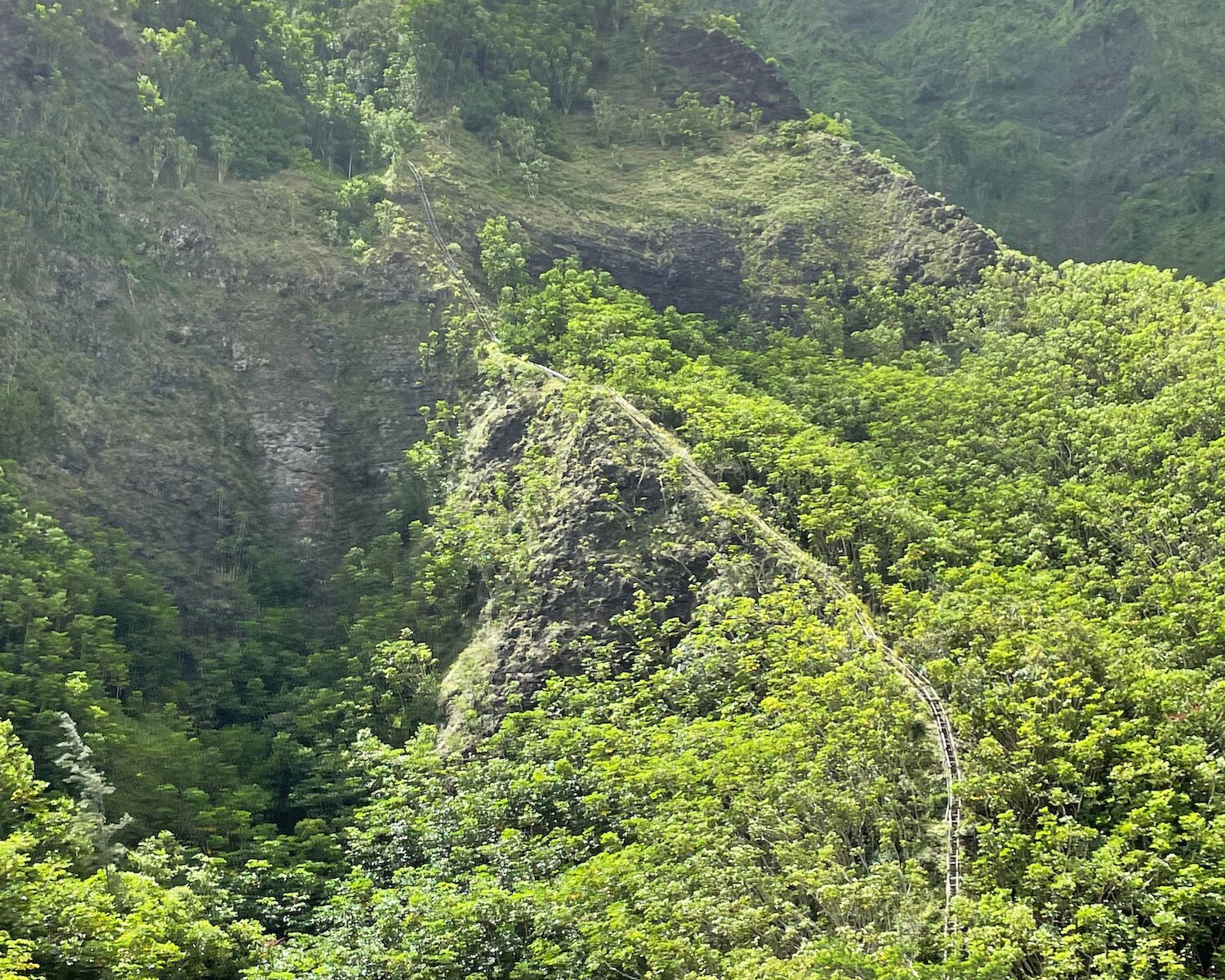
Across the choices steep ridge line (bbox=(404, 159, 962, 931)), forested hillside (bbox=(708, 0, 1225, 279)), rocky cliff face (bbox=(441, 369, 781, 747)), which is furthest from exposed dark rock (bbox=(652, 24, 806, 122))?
rocky cliff face (bbox=(441, 369, 781, 747))

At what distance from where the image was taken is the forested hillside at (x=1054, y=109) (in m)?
49.5

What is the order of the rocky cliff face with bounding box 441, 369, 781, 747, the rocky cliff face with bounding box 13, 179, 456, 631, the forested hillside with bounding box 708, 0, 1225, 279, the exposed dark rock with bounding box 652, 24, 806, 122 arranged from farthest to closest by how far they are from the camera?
1. the forested hillside with bounding box 708, 0, 1225, 279
2. the exposed dark rock with bounding box 652, 24, 806, 122
3. the rocky cliff face with bounding box 13, 179, 456, 631
4. the rocky cliff face with bounding box 441, 369, 781, 747

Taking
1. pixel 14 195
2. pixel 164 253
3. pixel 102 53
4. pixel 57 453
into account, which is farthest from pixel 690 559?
pixel 102 53

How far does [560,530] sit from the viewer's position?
2730 cm

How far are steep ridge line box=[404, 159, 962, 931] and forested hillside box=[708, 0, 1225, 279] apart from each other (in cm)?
2626

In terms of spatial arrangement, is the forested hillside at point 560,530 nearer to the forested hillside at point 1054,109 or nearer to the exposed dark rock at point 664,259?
the exposed dark rock at point 664,259

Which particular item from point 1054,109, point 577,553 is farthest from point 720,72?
point 577,553

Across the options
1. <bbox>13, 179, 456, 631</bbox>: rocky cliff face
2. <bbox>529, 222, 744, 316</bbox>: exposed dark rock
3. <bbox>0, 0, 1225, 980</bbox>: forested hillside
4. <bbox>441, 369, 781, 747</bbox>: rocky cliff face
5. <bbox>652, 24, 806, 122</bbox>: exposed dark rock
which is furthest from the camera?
<bbox>652, 24, 806, 122</bbox>: exposed dark rock

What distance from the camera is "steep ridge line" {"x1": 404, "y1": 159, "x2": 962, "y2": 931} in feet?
57.0

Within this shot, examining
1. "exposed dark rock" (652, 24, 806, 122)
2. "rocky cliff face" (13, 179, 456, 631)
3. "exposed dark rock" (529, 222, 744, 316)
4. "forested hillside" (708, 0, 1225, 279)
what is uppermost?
"forested hillside" (708, 0, 1225, 279)

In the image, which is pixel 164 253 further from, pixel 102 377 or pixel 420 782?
pixel 420 782

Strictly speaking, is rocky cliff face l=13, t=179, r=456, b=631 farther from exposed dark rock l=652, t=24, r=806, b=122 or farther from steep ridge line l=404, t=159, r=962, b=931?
exposed dark rock l=652, t=24, r=806, b=122

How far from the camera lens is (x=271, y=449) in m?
32.9

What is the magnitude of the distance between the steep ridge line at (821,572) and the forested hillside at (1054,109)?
26.3 m
